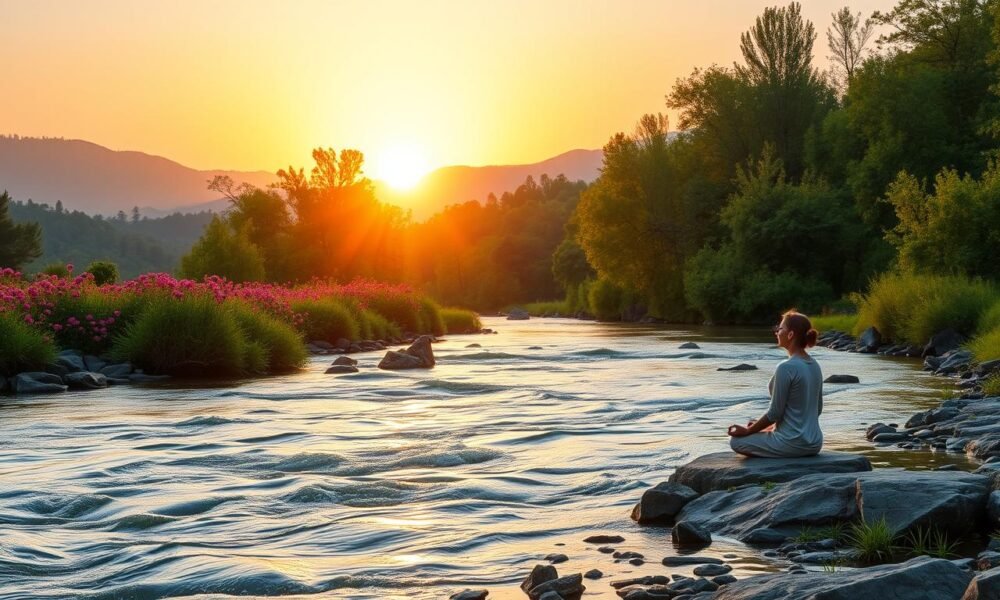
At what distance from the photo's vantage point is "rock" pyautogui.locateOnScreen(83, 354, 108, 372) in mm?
21794

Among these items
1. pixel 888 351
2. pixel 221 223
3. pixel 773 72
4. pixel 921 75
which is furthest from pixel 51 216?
pixel 888 351

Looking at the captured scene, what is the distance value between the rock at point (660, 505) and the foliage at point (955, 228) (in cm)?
2698

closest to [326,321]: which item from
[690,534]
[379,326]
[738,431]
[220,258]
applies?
[379,326]

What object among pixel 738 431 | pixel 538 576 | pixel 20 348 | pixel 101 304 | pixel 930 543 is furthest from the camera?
pixel 101 304

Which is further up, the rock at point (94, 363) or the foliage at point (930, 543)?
the rock at point (94, 363)

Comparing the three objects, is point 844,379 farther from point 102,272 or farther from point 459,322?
point 459,322

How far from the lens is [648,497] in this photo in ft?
27.4

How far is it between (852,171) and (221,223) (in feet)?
109

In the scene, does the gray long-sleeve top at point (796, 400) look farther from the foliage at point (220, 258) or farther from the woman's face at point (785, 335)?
the foliage at point (220, 258)

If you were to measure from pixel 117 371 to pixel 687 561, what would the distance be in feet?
56.7

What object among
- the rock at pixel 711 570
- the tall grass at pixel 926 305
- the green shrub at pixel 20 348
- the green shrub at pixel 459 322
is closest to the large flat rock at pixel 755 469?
the rock at pixel 711 570

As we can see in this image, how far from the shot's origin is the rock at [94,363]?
71.5 ft

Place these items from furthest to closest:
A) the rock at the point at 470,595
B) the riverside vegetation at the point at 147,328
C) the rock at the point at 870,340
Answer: the rock at the point at 870,340, the riverside vegetation at the point at 147,328, the rock at the point at 470,595

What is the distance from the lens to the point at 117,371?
71.2ft
